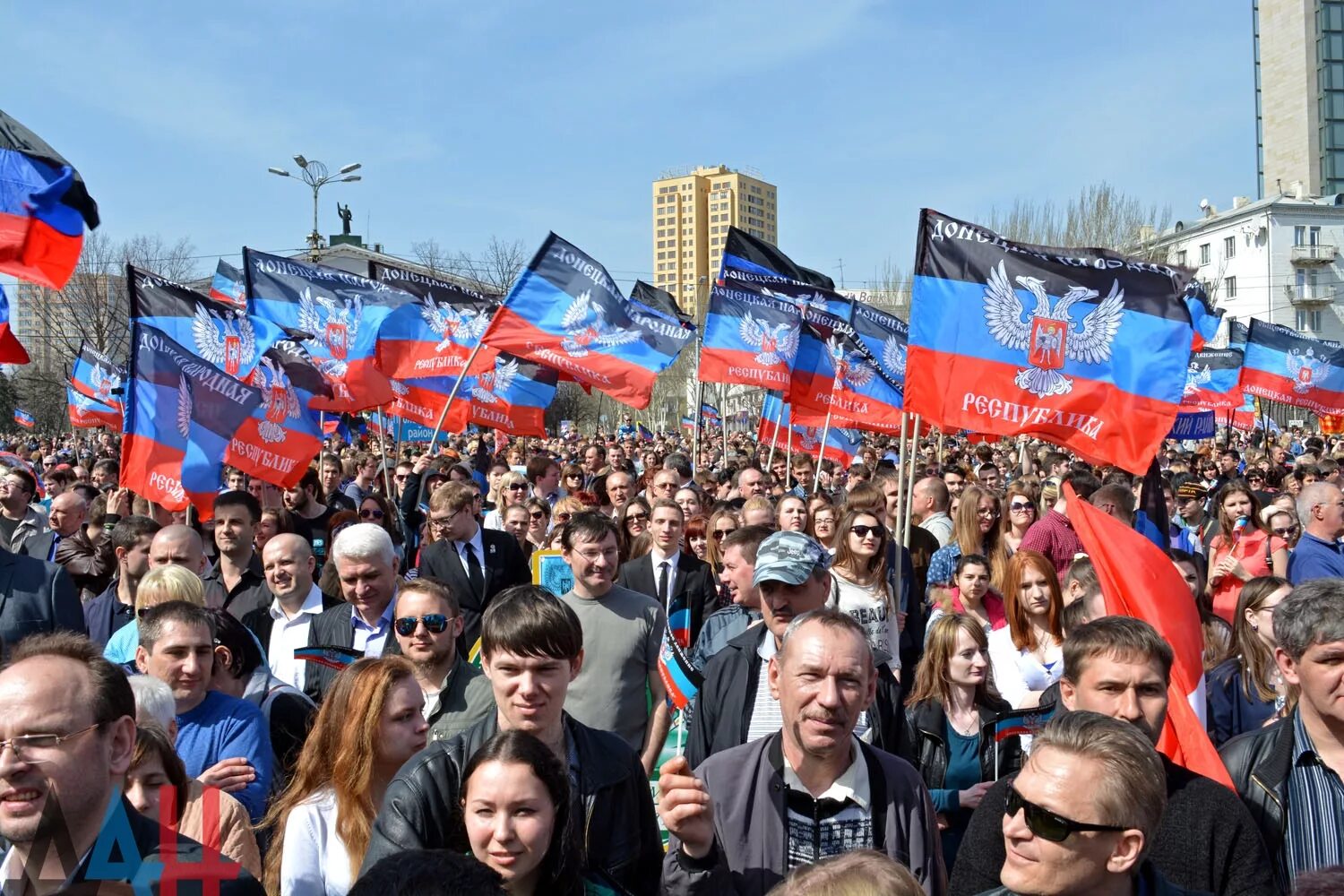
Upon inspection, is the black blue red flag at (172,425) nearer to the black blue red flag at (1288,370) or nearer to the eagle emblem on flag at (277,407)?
the eagle emblem on flag at (277,407)

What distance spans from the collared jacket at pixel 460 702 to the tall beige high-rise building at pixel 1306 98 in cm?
9661

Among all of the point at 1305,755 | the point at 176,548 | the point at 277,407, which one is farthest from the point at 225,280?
the point at 1305,755

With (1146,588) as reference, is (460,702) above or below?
below

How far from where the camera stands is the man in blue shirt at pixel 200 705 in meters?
4.12

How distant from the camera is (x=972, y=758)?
4.95m

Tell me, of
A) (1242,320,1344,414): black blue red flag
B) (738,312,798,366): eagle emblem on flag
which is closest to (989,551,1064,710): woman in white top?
(738,312,798,366): eagle emblem on flag

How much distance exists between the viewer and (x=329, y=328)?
1430cm

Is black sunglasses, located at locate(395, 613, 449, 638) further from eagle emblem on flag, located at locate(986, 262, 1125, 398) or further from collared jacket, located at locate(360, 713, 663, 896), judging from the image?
eagle emblem on flag, located at locate(986, 262, 1125, 398)

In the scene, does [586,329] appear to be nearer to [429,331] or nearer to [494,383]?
[429,331]

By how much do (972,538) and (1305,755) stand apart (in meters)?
5.25

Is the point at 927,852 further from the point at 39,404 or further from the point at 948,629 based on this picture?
the point at 39,404

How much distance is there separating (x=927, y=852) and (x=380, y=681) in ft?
5.87

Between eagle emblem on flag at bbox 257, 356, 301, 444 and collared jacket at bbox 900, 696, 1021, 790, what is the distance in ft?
21.1

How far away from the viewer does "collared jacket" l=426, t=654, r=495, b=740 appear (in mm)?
4500
